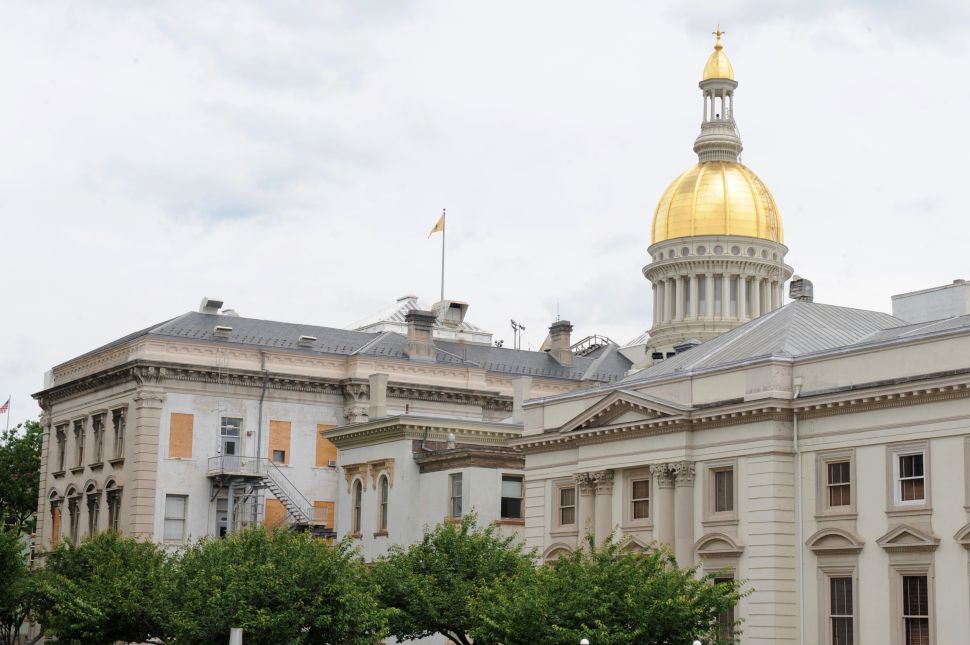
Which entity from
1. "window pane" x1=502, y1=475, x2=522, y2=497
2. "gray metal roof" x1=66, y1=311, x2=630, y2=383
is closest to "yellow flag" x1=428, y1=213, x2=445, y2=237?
"gray metal roof" x1=66, y1=311, x2=630, y2=383

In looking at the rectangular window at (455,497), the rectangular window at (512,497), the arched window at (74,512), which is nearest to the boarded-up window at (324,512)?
the arched window at (74,512)

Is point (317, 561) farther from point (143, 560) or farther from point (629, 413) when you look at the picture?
point (143, 560)

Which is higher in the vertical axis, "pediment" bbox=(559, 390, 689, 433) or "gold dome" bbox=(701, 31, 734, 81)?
"gold dome" bbox=(701, 31, 734, 81)

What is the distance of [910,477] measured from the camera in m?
43.3

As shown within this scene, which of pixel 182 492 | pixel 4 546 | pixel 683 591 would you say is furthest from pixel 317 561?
pixel 182 492

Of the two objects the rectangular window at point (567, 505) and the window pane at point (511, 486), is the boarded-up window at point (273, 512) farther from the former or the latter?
the rectangular window at point (567, 505)

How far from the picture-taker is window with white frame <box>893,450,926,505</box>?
141ft

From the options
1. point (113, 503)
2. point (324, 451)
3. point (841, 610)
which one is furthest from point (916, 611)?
point (113, 503)

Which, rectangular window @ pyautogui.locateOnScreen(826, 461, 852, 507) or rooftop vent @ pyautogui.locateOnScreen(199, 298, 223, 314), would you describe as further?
rooftop vent @ pyautogui.locateOnScreen(199, 298, 223, 314)

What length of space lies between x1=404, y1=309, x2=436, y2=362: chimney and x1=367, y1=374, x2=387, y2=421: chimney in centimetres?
745

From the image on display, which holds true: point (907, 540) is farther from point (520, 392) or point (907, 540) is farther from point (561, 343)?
point (561, 343)

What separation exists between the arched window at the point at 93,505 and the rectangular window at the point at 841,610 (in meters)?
41.2

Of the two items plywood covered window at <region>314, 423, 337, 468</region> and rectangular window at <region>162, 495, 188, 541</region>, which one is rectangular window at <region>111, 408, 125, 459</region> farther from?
plywood covered window at <region>314, 423, 337, 468</region>

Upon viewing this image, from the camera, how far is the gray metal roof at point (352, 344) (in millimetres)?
77750
